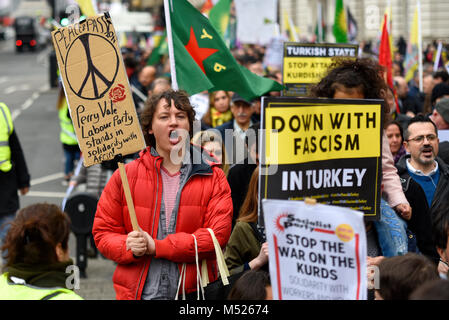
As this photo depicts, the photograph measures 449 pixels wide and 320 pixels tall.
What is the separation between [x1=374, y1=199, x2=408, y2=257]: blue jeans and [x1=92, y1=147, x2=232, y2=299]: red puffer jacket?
809 mm

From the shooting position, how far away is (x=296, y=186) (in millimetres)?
3785

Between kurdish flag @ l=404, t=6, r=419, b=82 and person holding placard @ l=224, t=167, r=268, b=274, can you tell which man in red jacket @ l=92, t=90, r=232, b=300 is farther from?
kurdish flag @ l=404, t=6, r=419, b=82

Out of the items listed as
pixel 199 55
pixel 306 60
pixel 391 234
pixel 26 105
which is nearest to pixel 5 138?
pixel 199 55

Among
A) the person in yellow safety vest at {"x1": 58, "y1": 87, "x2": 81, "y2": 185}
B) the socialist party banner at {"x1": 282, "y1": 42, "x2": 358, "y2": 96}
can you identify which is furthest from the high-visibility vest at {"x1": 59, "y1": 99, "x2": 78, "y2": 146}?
the socialist party banner at {"x1": 282, "y1": 42, "x2": 358, "y2": 96}

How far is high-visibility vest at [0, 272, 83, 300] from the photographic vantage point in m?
3.15

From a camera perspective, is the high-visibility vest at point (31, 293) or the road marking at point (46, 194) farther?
the road marking at point (46, 194)

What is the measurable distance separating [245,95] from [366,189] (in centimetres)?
268

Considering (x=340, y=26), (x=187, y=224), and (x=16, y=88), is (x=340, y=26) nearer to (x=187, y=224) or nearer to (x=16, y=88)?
(x=187, y=224)

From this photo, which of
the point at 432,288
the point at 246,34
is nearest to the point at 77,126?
the point at 432,288

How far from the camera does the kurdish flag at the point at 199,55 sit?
6316 mm

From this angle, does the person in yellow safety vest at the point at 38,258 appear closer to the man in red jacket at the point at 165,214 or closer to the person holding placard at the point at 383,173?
the man in red jacket at the point at 165,214

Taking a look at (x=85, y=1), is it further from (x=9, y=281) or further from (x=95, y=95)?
(x=9, y=281)

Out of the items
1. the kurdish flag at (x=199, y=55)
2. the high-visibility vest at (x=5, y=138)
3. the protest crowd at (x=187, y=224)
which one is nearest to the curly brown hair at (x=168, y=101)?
the protest crowd at (x=187, y=224)

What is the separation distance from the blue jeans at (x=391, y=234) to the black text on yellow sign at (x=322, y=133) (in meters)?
0.38
